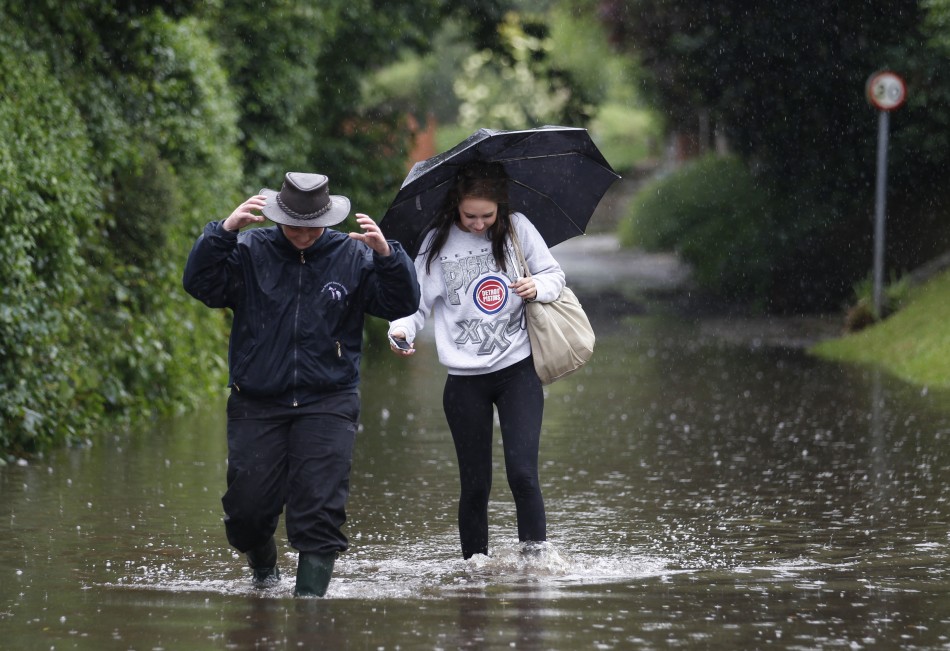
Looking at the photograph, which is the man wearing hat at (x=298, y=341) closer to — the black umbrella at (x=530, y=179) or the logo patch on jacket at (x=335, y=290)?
the logo patch on jacket at (x=335, y=290)

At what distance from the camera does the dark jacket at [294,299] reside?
5.87 meters

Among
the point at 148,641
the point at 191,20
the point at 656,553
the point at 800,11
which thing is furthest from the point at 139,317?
the point at 800,11

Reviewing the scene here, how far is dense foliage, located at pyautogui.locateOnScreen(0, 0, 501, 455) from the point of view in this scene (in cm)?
988

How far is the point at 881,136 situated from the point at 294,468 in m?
13.4

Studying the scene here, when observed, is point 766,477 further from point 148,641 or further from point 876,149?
point 876,149

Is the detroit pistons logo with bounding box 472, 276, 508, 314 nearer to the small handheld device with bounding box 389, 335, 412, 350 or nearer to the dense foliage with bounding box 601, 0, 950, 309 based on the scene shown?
the small handheld device with bounding box 389, 335, 412, 350

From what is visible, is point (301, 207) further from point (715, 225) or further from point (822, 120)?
point (715, 225)

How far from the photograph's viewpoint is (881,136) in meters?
18.0

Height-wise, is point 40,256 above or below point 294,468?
above

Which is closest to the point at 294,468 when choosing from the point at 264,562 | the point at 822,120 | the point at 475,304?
the point at 264,562

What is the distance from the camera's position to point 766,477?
9.46 meters

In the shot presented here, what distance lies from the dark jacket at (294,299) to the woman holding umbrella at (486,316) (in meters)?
0.46

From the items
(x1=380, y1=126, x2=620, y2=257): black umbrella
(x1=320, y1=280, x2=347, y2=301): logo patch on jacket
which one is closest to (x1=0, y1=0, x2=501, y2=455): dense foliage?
(x1=380, y1=126, x2=620, y2=257): black umbrella

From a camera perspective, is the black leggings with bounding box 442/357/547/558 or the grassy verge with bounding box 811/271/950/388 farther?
the grassy verge with bounding box 811/271/950/388
